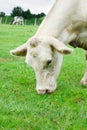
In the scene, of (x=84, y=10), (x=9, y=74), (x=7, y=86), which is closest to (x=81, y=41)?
(x=84, y=10)

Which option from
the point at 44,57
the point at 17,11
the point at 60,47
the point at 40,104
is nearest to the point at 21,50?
the point at 44,57

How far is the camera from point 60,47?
279 inches

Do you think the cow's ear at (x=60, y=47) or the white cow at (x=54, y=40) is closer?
the cow's ear at (x=60, y=47)

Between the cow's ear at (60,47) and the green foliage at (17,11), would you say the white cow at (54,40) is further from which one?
the green foliage at (17,11)

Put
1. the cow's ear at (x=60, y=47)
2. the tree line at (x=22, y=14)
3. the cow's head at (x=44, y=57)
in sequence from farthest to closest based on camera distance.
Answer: the tree line at (x=22, y=14)
the cow's head at (x=44, y=57)
the cow's ear at (x=60, y=47)

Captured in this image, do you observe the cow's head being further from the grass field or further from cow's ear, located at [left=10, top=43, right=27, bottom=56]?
the grass field

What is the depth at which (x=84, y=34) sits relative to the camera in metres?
8.12

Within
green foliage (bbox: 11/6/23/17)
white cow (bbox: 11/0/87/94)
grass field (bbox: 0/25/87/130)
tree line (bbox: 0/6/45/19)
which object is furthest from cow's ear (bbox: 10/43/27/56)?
green foliage (bbox: 11/6/23/17)

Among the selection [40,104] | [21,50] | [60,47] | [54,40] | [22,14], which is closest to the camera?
[40,104]

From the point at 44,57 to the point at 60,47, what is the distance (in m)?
0.36

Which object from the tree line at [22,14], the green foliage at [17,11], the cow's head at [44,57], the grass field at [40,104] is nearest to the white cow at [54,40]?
the cow's head at [44,57]

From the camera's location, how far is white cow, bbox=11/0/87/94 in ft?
23.6

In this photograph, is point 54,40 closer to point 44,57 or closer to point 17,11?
point 44,57

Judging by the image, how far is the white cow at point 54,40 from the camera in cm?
721
